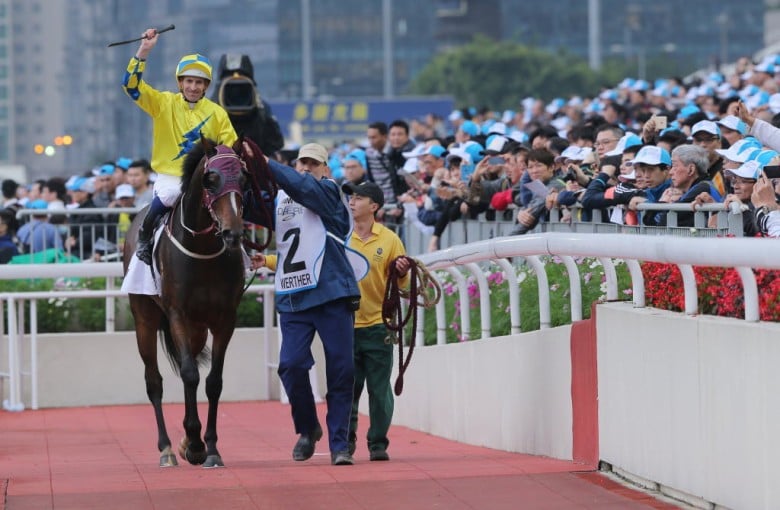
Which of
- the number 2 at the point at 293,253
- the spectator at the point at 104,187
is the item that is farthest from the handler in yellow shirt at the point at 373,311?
the spectator at the point at 104,187

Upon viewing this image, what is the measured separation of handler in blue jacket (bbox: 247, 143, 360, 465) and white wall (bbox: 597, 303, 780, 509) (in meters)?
1.80

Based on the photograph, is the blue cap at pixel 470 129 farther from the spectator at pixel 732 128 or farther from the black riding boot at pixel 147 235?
the black riding boot at pixel 147 235

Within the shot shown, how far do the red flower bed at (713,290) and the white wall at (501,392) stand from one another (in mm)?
1116

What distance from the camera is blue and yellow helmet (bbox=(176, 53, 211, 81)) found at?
10.9 metres

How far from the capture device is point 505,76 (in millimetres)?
117375

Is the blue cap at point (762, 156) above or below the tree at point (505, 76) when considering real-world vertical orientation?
below

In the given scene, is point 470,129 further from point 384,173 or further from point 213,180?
point 213,180

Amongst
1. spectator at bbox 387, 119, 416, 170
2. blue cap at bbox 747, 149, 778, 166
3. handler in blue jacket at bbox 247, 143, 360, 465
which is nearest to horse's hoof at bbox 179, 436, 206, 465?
handler in blue jacket at bbox 247, 143, 360, 465

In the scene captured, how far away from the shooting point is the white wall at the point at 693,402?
6.70 meters

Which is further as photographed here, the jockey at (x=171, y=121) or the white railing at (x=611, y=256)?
the jockey at (x=171, y=121)

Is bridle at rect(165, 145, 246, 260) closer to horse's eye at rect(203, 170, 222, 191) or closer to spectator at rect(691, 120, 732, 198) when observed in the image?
horse's eye at rect(203, 170, 222, 191)

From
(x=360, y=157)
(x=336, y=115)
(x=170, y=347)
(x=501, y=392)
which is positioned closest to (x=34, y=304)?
(x=360, y=157)

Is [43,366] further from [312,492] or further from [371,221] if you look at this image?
[312,492]

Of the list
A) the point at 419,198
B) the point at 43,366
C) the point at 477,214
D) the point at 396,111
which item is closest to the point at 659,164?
the point at 477,214
